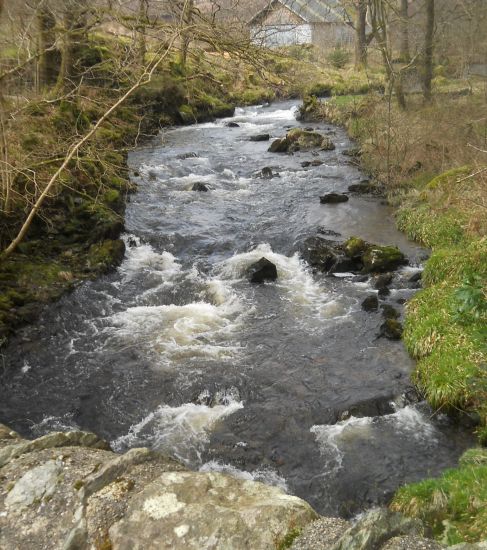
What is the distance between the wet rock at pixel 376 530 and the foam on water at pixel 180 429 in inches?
157

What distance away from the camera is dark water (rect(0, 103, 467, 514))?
282 inches

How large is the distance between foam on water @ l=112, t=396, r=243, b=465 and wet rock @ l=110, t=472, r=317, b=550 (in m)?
3.04

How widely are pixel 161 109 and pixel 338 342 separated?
21027mm

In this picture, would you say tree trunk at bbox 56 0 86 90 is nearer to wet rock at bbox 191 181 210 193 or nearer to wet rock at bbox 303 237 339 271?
wet rock at bbox 191 181 210 193

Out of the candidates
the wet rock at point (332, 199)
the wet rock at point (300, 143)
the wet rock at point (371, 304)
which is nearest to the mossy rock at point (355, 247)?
the wet rock at point (371, 304)

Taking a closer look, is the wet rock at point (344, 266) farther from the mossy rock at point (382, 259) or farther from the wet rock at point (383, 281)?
the wet rock at point (383, 281)

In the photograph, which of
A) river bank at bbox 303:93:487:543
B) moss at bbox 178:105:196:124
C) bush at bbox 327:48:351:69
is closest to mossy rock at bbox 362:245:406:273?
river bank at bbox 303:93:487:543

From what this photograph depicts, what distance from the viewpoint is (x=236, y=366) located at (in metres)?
9.15

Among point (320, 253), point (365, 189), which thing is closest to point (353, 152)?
point (365, 189)

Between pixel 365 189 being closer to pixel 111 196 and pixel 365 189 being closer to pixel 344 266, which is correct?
pixel 344 266

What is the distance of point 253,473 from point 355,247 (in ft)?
23.9

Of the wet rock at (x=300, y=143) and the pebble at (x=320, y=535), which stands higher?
the wet rock at (x=300, y=143)

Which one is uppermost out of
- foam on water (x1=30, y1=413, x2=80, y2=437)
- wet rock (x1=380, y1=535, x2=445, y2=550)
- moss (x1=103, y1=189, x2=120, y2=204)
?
moss (x1=103, y1=189, x2=120, y2=204)

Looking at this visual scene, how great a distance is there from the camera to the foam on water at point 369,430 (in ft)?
23.8
